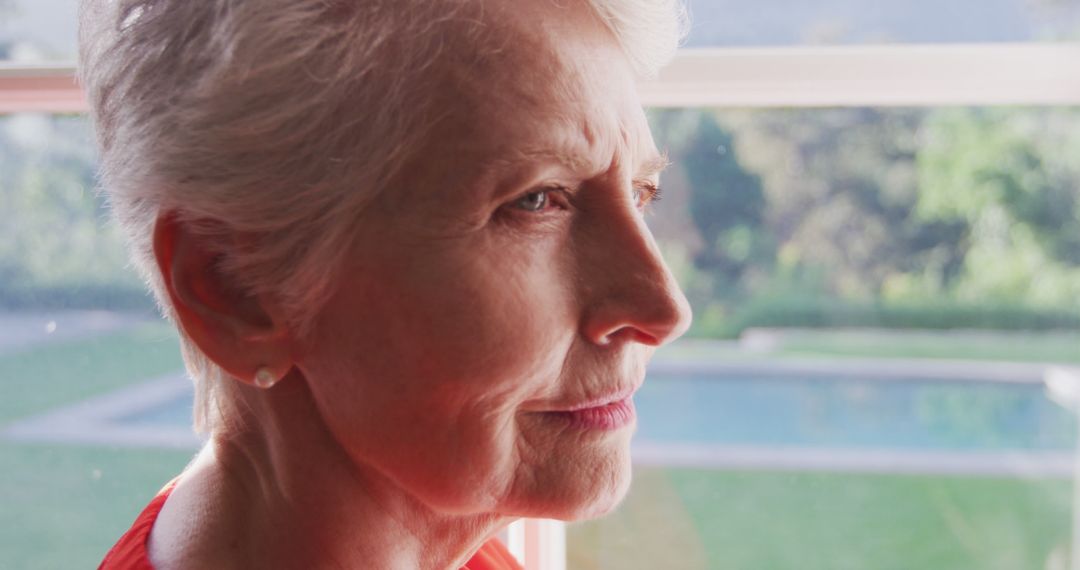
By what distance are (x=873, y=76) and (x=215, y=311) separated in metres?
1.08

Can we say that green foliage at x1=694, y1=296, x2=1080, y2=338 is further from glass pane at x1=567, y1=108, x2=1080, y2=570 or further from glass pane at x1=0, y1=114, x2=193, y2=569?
glass pane at x1=0, y1=114, x2=193, y2=569

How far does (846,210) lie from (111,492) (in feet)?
5.82

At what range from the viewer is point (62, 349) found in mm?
1938

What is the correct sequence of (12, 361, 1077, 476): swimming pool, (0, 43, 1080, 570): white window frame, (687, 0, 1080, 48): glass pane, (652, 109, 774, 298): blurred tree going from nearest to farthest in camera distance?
(0, 43, 1080, 570): white window frame → (687, 0, 1080, 48): glass pane → (652, 109, 774, 298): blurred tree → (12, 361, 1077, 476): swimming pool

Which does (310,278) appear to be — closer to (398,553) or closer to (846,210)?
(398,553)

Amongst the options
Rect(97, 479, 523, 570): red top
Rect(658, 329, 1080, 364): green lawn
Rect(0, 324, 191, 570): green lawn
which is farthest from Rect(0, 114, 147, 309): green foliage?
Rect(658, 329, 1080, 364): green lawn

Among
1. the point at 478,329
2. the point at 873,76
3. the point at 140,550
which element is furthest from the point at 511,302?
the point at 873,76

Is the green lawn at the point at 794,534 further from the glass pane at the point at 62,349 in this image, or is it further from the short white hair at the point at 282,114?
the short white hair at the point at 282,114

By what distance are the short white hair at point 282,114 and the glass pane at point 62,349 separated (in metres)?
1.10

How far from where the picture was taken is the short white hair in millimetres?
781

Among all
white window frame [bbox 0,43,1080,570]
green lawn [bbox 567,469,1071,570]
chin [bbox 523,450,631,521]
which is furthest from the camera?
green lawn [bbox 567,469,1071,570]

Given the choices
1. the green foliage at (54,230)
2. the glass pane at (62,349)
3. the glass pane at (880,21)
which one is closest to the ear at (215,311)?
the glass pane at (880,21)

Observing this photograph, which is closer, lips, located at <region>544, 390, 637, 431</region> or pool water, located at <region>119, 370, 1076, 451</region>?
lips, located at <region>544, 390, 637, 431</region>

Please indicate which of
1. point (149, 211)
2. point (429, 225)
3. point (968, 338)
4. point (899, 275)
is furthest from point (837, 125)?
point (149, 211)
